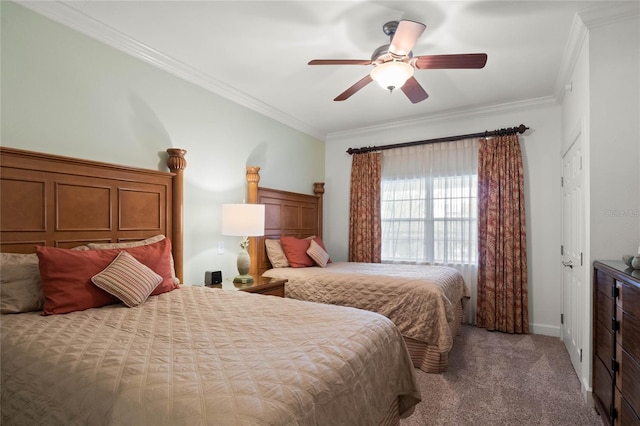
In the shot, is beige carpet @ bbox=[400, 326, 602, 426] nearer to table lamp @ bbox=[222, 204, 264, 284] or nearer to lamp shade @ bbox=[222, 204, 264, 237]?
table lamp @ bbox=[222, 204, 264, 284]

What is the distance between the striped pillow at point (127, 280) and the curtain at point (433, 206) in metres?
3.35

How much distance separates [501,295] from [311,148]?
322 cm

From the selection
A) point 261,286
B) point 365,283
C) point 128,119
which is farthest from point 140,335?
point 365,283

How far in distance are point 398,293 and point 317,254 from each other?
4.27 feet

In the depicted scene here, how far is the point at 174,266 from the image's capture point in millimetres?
2760

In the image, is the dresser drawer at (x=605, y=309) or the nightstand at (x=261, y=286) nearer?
the dresser drawer at (x=605, y=309)

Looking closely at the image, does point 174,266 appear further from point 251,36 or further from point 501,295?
point 501,295

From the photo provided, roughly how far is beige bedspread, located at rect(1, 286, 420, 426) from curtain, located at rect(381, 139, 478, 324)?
9.08 feet

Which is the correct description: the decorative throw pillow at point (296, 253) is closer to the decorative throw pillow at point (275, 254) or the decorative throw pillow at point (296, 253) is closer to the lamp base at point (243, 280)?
the decorative throw pillow at point (275, 254)

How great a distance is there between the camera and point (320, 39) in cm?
253

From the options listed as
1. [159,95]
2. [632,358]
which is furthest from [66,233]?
[632,358]

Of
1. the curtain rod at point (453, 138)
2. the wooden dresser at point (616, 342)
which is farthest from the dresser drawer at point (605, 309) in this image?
the curtain rod at point (453, 138)

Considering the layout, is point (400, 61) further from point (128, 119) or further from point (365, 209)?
point (365, 209)

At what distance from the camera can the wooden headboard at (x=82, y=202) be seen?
6.38 ft
